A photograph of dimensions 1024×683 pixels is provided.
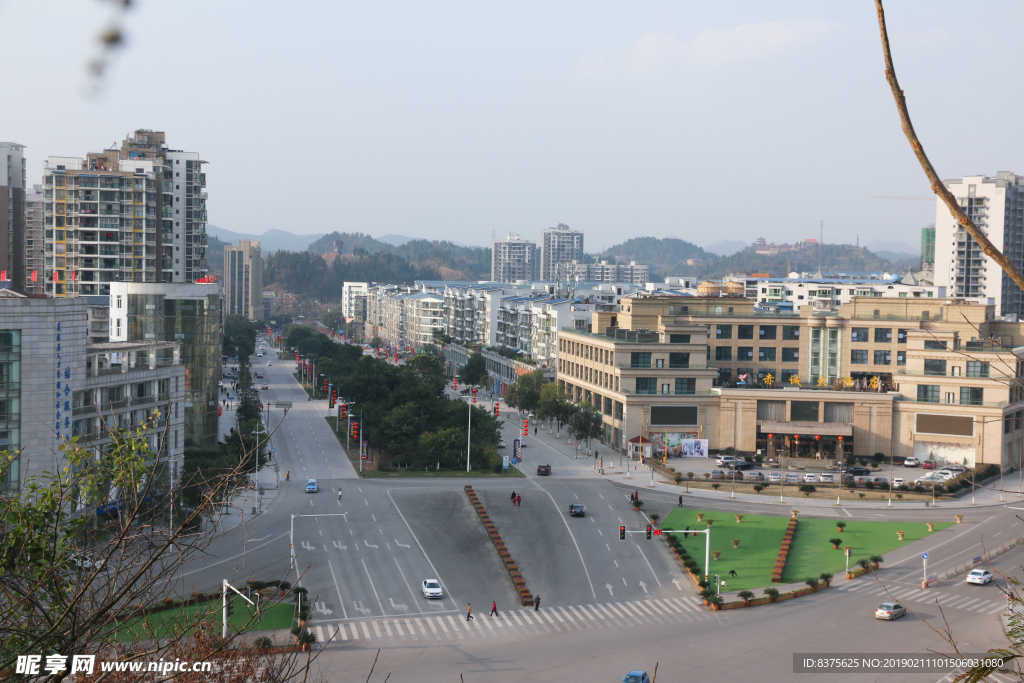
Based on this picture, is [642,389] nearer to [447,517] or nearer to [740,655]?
[447,517]

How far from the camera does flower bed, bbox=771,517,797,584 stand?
125 ft

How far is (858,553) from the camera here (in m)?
40.9

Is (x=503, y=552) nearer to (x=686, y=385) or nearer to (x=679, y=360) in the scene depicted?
(x=686, y=385)

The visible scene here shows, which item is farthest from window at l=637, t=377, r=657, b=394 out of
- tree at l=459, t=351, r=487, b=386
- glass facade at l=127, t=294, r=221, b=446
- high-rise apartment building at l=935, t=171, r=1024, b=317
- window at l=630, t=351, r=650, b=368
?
high-rise apartment building at l=935, t=171, r=1024, b=317

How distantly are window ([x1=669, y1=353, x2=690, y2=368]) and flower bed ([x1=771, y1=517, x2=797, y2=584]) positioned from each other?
19292mm

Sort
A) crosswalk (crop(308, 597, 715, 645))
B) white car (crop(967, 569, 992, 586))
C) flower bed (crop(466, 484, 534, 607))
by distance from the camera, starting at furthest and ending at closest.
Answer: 1. white car (crop(967, 569, 992, 586))
2. flower bed (crop(466, 484, 534, 607))
3. crosswalk (crop(308, 597, 715, 645))

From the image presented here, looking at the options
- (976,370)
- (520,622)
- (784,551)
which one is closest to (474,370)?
(976,370)

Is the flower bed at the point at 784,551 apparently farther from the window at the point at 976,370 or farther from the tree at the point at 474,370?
the tree at the point at 474,370

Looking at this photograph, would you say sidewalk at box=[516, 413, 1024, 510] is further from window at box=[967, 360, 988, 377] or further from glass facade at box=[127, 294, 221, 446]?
glass facade at box=[127, 294, 221, 446]

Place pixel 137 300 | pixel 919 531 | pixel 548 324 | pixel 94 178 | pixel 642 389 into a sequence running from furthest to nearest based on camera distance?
pixel 548 324 < pixel 94 178 < pixel 642 389 < pixel 137 300 < pixel 919 531

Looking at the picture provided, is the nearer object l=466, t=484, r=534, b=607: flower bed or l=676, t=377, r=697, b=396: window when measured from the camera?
l=466, t=484, r=534, b=607: flower bed

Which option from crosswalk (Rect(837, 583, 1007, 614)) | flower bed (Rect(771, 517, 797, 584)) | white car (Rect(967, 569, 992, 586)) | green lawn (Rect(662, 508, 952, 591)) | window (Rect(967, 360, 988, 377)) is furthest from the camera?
window (Rect(967, 360, 988, 377))

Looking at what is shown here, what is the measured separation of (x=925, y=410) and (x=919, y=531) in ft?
55.3

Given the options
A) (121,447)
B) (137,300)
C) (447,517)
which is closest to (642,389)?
(447,517)
